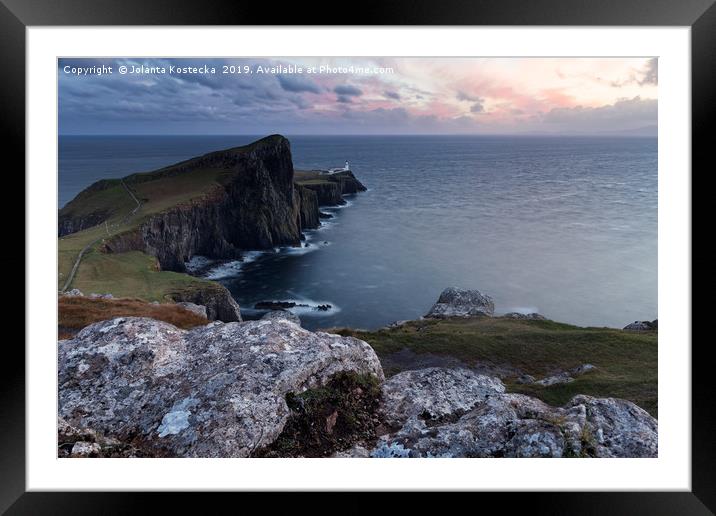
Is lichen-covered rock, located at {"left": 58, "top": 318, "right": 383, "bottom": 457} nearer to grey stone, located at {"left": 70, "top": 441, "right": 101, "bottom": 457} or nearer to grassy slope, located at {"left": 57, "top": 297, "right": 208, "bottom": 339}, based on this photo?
grey stone, located at {"left": 70, "top": 441, "right": 101, "bottom": 457}

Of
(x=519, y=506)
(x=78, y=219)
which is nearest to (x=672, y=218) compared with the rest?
(x=519, y=506)

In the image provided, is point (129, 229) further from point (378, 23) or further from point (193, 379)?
point (378, 23)

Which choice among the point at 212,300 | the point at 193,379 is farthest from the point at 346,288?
the point at 193,379

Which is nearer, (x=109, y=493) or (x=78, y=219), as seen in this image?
(x=109, y=493)

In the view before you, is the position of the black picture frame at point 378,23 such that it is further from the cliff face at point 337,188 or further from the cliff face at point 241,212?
the cliff face at point 337,188

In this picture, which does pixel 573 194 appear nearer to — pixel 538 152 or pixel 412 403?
pixel 538 152

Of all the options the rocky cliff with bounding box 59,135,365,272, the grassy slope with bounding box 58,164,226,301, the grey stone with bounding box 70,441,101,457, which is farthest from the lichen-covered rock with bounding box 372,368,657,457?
the rocky cliff with bounding box 59,135,365,272
